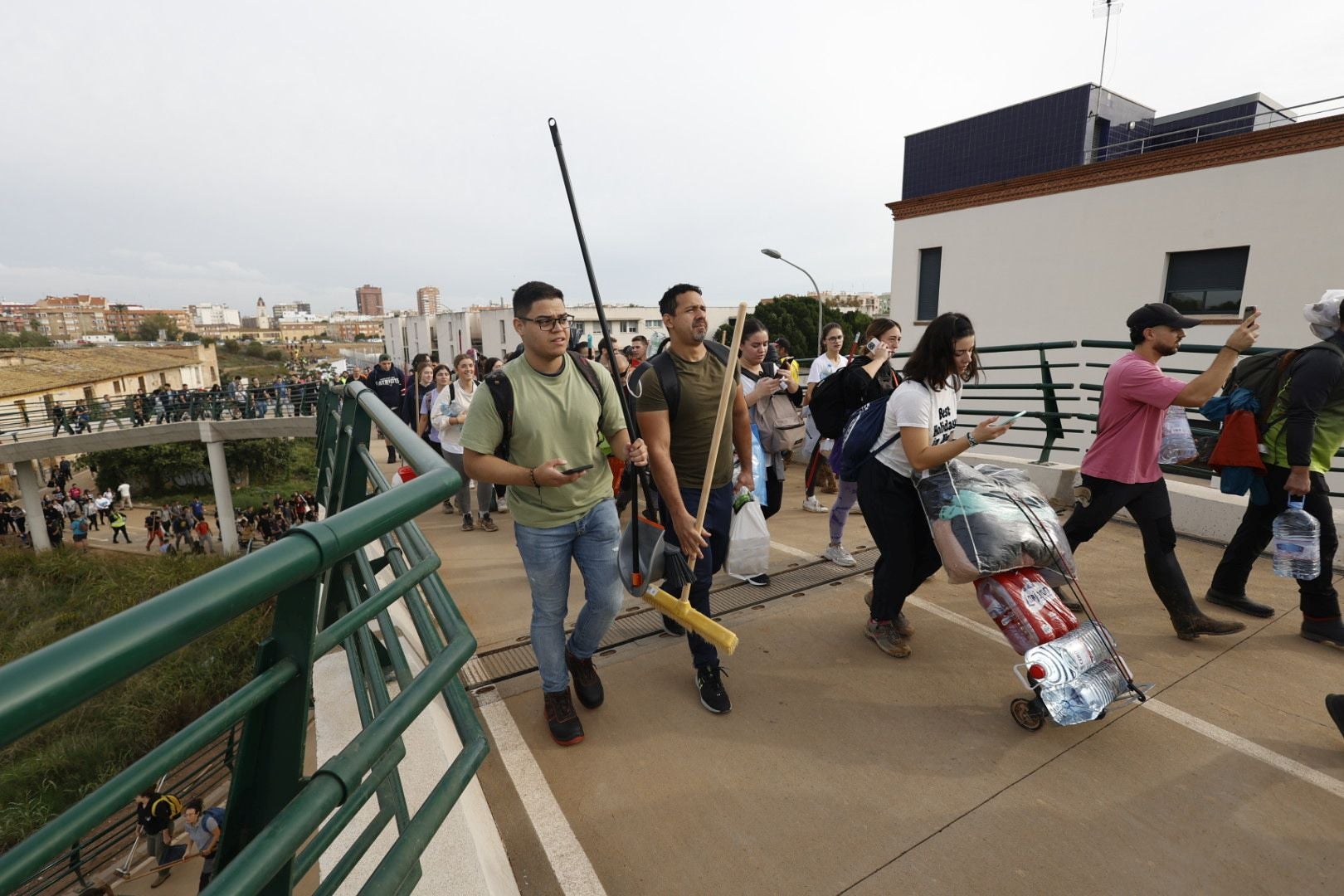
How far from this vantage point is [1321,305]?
352 centimetres

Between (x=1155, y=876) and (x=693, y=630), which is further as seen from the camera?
(x=693, y=630)

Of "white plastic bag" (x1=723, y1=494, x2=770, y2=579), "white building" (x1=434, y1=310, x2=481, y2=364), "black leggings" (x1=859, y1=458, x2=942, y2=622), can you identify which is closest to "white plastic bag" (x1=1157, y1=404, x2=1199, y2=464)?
"black leggings" (x1=859, y1=458, x2=942, y2=622)

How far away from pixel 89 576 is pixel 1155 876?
26.9 metres

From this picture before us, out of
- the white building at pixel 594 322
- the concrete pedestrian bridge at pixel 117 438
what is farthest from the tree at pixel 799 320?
the concrete pedestrian bridge at pixel 117 438

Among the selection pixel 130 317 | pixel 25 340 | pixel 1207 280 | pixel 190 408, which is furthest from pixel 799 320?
pixel 130 317

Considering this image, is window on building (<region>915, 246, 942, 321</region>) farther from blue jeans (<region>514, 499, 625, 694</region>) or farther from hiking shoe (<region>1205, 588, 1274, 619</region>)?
blue jeans (<region>514, 499, 625, 694</region>)

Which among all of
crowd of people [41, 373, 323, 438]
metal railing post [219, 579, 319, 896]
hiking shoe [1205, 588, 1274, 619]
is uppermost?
metal railing post [219, 579, 319, 896]

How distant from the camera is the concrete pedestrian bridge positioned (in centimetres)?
2184

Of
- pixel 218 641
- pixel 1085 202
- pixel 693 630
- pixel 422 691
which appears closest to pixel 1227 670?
pixel 693 630

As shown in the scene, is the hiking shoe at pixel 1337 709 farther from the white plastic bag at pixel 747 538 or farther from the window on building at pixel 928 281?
the window on building at pixel 928 281

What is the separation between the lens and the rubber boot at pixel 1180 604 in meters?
3.47

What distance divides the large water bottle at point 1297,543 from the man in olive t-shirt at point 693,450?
285cm

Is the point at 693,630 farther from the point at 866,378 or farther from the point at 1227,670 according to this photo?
the point at 1227,670

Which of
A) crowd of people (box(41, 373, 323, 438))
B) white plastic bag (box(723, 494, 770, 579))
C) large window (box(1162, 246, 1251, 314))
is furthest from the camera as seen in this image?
crowd of people (box(41, 373, 323, 438))
